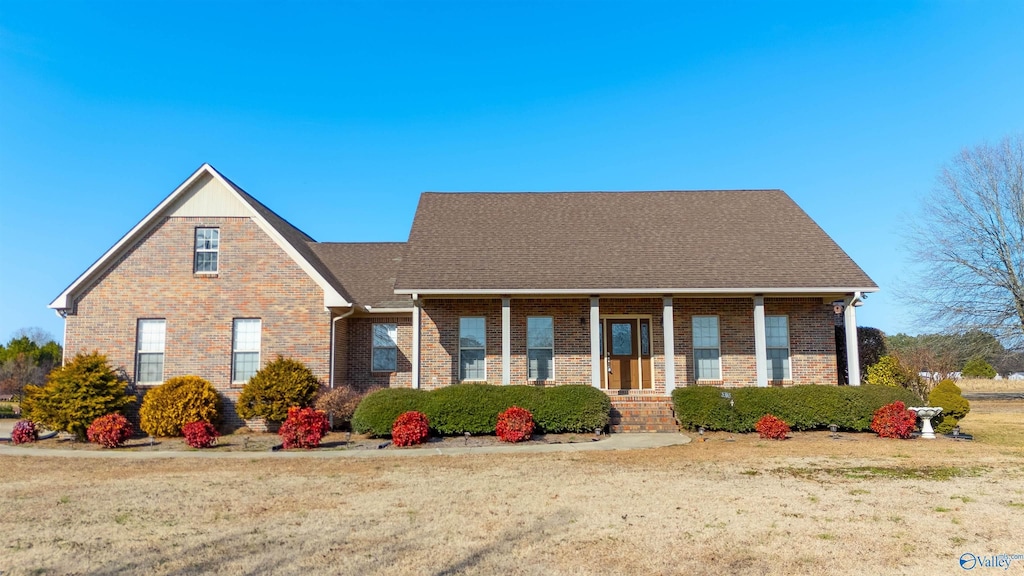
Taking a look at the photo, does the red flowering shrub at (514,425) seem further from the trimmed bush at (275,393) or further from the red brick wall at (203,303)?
the red brick wall at (203,303)

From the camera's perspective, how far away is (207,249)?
18.0 meters

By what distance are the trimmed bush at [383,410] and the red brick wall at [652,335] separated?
307 centimetres

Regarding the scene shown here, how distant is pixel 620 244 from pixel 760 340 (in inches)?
188

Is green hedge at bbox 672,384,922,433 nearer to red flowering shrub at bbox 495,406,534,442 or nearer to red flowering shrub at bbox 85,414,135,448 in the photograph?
red flowering shrub at bbox 495,406,534,442

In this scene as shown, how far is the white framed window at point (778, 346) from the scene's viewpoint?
18.6 metres

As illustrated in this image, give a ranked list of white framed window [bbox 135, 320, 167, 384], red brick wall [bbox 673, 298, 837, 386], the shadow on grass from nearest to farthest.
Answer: the shadow on grass → white framed window [bbox 135, 320, 167, 384] → red brick wall [bbox 673, 298, 837, 386]

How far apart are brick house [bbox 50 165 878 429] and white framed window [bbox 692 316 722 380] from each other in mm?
41

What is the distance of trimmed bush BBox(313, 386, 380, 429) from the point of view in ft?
53.1

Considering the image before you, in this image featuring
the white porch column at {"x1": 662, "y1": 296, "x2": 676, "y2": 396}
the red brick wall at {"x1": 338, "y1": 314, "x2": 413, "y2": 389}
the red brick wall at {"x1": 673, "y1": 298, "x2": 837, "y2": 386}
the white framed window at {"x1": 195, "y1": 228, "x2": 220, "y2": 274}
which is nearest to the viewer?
the white porch column at {"x1": 662, "y1": 296, "x2": 676, "y2": 396}

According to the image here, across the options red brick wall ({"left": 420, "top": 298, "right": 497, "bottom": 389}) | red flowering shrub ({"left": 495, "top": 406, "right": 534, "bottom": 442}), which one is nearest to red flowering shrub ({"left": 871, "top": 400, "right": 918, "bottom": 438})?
red flowering shrub ({"left": 495, "top": 406, "right": 534, "bottom": 442})

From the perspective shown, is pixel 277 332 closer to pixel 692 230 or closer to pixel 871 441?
pixel 692 230

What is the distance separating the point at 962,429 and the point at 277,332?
1855cm

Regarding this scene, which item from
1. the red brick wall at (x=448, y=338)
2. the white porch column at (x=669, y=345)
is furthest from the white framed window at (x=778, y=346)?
the red brick wall at (x=448, y=338)

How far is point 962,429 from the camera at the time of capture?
1697 centimetres
